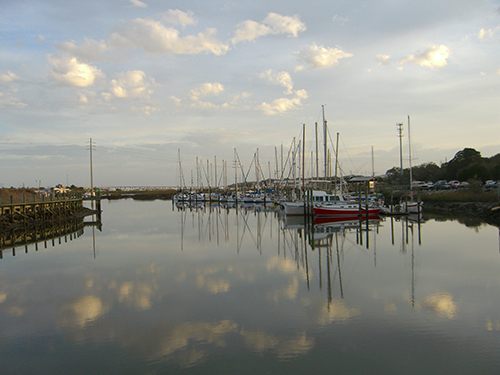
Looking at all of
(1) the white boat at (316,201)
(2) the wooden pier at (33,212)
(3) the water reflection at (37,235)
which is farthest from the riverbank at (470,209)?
(2) the wooden pier at (33,212)

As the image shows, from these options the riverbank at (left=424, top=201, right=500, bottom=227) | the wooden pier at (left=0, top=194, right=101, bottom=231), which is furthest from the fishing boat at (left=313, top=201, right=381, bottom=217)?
the wooden pier at (left=0, top=194, right=101, bottom=231)

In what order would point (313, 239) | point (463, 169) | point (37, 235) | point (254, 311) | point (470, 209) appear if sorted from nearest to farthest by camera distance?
point (254, 311), point (313, 239), point (37, 235), point (470, 209), point (463, 169)

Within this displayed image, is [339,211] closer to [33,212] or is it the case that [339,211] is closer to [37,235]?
[37,235]

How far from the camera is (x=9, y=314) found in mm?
11133

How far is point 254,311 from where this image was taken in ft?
36.0

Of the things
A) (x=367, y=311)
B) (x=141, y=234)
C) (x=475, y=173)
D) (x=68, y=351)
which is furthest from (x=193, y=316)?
(x=475, y=173)

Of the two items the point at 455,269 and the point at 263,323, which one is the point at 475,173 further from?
the point at 263,323

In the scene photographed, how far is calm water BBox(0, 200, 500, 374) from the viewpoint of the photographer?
8000 millimetres

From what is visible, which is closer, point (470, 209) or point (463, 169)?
point (470, 209)

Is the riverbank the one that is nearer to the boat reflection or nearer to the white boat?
the boat reflection

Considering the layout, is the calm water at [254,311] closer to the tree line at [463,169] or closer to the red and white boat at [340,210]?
the red and white boat at [340,210]

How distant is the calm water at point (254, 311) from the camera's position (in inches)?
315

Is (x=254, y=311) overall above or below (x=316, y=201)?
below

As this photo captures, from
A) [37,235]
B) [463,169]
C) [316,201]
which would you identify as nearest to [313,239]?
[316,201]
